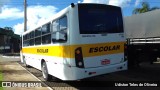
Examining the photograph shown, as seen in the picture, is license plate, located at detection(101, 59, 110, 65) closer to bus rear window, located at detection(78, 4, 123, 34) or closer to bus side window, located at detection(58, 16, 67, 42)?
bus rear window, located at detection(78, 4, 123, 34)

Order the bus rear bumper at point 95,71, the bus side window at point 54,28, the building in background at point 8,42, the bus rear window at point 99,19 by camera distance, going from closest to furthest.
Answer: the bus rear bumper at point 95,71 → the bus rear window at point 99,19 → the bus side window at point 54,28 → the building in background at point 8,42

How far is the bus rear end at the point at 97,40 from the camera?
33.7ft

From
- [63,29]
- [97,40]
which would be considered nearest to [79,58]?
[97,40]

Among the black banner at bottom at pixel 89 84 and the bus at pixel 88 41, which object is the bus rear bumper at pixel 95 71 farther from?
the black banner at bottom at pixel 89 84

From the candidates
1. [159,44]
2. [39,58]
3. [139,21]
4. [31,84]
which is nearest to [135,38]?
[139,21]

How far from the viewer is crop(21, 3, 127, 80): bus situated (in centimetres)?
1027

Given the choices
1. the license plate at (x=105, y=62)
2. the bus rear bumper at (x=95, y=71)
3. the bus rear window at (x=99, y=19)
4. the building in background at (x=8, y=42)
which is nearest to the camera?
the bus rear bumper at (x=95, y=71)

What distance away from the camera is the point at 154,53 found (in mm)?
15148

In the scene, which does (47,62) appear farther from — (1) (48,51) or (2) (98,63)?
(2) (98,63)

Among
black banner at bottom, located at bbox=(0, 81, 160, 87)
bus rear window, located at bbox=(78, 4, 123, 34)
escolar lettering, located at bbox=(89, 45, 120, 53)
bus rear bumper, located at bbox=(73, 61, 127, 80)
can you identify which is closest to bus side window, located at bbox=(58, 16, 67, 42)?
bus rear window, located at bbox=(78, 4, 123, 34)

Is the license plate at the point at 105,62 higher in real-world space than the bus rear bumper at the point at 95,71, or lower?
higher

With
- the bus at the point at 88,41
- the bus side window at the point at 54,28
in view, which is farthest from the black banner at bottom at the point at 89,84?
the bus side window at the point at 54,28

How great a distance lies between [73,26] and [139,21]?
7.47 meters

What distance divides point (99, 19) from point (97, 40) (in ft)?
2.40
